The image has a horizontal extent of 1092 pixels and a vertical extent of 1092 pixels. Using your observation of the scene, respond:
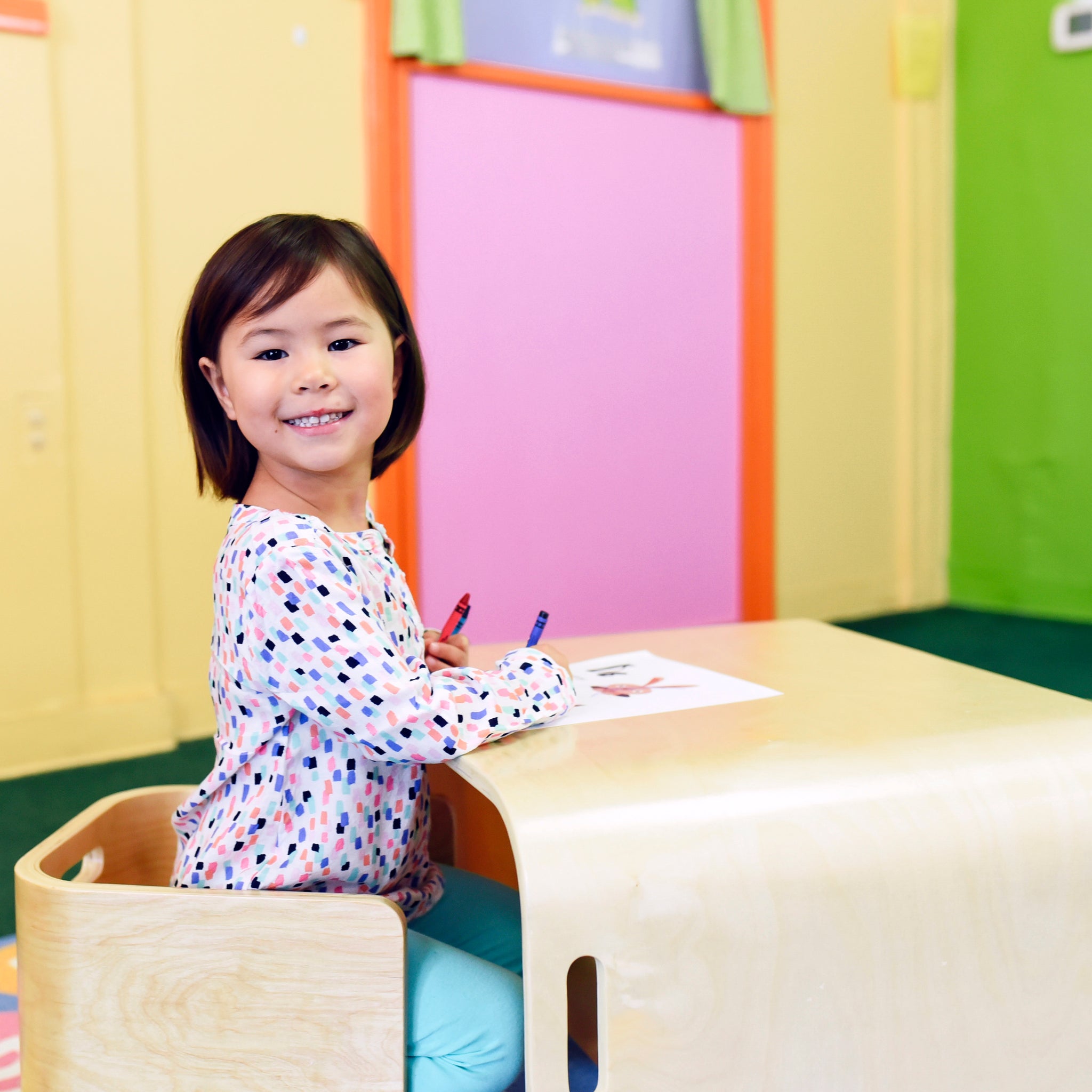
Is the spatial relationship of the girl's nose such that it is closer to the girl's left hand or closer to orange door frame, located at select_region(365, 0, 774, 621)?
the girl's left hand

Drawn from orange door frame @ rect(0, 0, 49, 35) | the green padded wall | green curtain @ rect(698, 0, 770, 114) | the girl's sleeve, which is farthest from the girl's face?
the green padded wall

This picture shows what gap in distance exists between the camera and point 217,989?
72cm

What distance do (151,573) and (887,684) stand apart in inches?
76.8

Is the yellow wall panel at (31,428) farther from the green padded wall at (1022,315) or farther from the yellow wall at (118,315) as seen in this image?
the green padded wall at (1022,315)

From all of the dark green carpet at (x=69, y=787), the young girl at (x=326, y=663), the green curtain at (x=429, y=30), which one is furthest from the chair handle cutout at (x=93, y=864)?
the green curtain at (x=429, y=30)

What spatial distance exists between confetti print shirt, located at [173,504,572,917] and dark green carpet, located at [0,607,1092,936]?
96 cm

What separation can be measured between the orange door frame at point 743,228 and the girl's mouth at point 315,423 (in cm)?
163

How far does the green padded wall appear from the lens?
140 inches

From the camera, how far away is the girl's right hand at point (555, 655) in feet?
3.16

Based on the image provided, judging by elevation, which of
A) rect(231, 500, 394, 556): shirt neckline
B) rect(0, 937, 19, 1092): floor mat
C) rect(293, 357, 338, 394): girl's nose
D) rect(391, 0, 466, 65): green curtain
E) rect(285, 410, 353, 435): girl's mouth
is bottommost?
rect(0, 937, 19, 1092): floor mat

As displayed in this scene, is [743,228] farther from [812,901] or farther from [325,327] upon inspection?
[812,901]

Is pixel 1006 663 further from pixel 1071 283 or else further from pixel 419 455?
pixel 419 455

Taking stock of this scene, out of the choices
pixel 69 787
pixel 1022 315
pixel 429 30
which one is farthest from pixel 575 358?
pixel 69 787

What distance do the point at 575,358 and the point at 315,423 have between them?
7.75 feet
